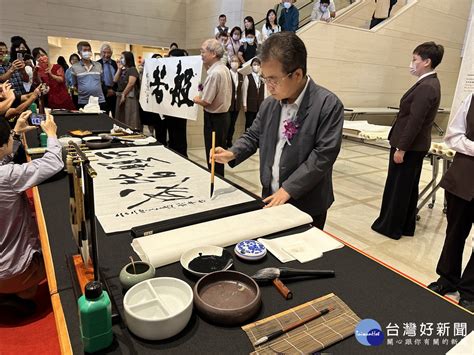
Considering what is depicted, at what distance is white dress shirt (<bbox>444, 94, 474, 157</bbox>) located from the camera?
197cm

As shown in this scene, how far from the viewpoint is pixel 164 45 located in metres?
11.6

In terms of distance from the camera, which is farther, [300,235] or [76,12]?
[76,12]

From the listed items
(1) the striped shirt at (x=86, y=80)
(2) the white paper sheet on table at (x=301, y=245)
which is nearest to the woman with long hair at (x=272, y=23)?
(1) the striped shirt at (x=86, y=80)

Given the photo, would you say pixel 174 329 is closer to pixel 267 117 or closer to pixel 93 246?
pixel 93 246

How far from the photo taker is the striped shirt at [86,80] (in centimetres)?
502

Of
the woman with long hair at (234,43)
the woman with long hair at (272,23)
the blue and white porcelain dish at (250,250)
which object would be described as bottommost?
the blue and white porcelain dish at (250,250)

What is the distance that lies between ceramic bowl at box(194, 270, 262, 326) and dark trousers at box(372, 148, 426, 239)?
258 cm

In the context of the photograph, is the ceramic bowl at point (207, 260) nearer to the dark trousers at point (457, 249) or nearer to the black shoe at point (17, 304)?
the black shoe at point (17, 304)

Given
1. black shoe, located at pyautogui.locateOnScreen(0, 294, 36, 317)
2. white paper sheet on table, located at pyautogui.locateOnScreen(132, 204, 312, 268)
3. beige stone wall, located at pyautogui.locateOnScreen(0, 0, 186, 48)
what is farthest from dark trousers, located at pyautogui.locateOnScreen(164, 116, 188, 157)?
beige stone wall, located at pyautogui.locateOnScreen(0, 0, 186, 48)

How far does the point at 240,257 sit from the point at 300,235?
0.91 feet

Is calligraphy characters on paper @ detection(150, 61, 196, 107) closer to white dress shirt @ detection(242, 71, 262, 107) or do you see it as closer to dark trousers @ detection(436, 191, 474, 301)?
white dress shirt @ detection(242, 71, 262, 107)

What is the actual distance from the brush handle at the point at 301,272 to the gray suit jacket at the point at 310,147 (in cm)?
57

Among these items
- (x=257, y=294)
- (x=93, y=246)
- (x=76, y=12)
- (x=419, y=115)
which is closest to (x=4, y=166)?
(x=93, y=246)

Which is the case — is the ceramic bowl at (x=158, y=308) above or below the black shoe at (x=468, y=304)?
above
